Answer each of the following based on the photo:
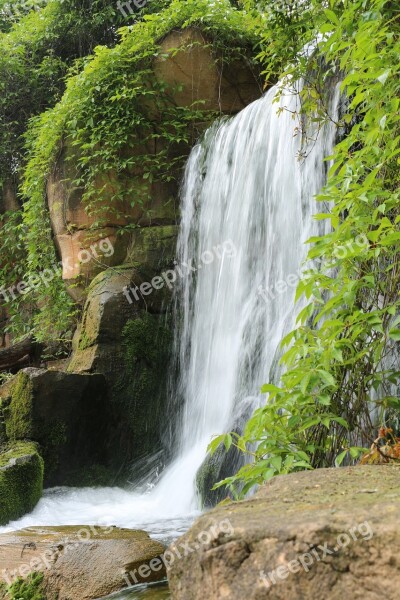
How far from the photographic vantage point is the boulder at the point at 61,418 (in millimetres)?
7137

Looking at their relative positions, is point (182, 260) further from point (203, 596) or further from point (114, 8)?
point (203, 596)

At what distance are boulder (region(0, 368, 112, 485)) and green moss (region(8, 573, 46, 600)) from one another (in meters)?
3.56

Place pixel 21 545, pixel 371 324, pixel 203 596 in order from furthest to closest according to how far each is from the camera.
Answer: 1. pixel 21 545
2. pixel 371 324
3. pixel 203 596

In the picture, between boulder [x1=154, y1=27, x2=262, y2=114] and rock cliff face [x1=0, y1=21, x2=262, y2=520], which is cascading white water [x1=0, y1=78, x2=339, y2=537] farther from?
boulder [x1=154, y1=27, x2=262, y2=114]

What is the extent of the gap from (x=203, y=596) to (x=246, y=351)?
521 centimetres

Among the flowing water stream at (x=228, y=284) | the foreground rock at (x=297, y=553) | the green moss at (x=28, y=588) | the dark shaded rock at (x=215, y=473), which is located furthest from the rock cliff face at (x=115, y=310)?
the foreground rock at (x=297, y=553)

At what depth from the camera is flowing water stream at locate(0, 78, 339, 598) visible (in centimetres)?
624

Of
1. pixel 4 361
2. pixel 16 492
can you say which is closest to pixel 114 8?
pixel 4 361

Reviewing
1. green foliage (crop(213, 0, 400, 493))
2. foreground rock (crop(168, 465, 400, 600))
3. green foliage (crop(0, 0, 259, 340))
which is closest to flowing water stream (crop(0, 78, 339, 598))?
green foliage (crop(0, 0, 259, 340))

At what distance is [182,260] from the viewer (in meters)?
8.66

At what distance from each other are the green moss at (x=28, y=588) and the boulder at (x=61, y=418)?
3561 millimetres

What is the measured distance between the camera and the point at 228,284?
7789 mm

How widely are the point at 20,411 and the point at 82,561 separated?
381cm

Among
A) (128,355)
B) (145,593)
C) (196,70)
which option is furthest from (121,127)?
(145,593)
